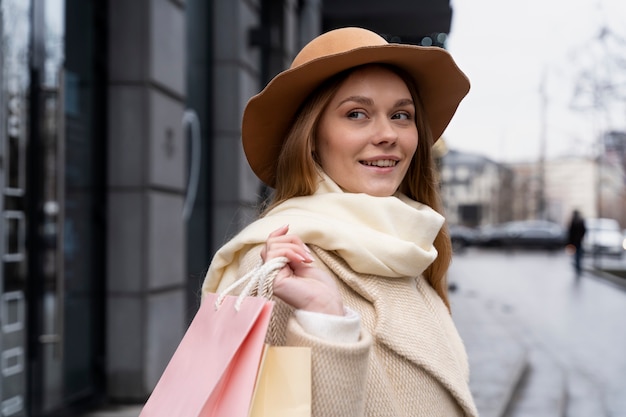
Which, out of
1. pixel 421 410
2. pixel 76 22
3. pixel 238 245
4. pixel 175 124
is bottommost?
pixel 421 410

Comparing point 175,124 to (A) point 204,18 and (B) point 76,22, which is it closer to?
(B) point 76,22

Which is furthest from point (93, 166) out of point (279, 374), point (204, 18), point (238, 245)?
point (279, 374)

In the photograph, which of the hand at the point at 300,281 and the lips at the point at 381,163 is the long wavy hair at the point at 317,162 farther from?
the hand at the point at 300,281

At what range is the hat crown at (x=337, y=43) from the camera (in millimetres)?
1917

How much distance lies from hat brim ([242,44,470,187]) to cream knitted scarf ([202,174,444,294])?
0.23m

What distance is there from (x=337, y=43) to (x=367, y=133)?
0.23m

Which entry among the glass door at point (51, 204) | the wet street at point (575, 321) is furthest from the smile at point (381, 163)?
the wet street at point (575, 321)

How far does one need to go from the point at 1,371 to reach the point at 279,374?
11.1 ft

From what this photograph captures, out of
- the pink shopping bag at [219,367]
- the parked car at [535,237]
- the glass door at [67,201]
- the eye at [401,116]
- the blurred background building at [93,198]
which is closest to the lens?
the pink shopping bag at [219,367]

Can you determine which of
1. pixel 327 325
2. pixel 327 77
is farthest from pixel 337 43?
pixel 327 325

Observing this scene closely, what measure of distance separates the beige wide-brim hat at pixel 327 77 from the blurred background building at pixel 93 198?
7.41 feet

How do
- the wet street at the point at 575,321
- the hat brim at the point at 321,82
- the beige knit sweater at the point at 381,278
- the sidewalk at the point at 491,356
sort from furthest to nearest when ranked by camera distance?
1. the wet street at the point at 575,321
2. the sidewalk at the point at 491,356
3. the hat brim at the point at 321,82
4. the beige knit sweater at the point at 381,278

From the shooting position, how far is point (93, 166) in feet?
19.7

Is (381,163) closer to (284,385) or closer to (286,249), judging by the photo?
(286,249)
